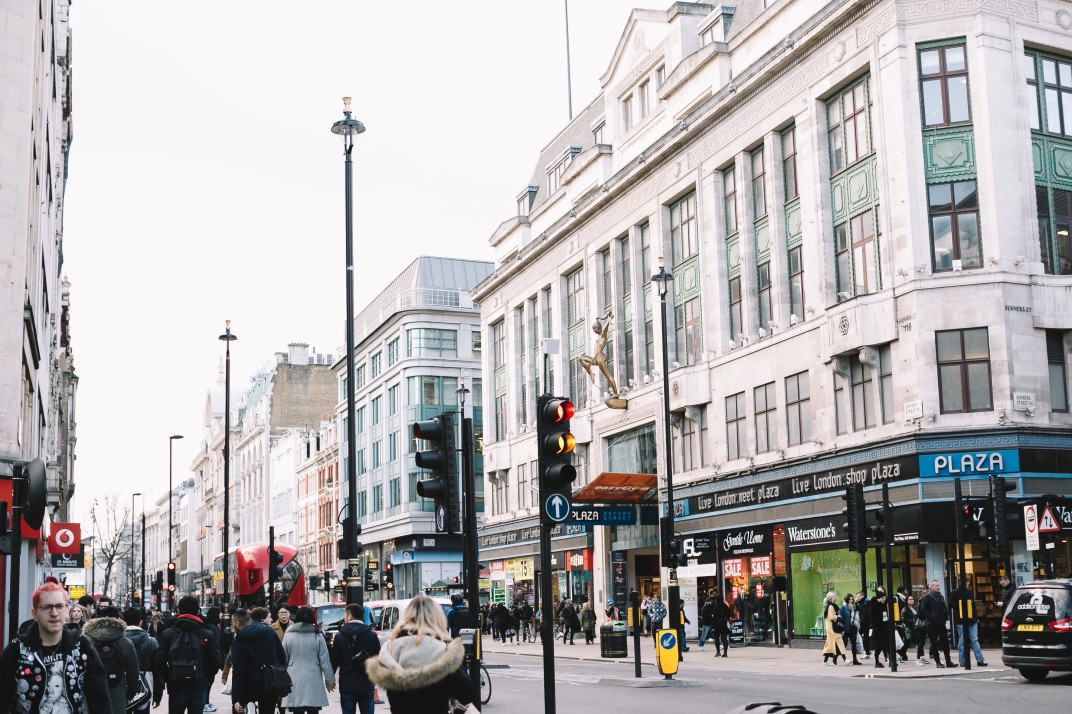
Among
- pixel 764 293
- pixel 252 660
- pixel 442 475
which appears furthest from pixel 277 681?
pixel 764 293

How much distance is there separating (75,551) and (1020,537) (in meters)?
23.5

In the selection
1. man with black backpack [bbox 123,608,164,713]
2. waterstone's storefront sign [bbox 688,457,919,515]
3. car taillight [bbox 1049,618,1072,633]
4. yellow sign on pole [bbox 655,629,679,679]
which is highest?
waterstone's storefront sign [bbox 688,457,919,515]

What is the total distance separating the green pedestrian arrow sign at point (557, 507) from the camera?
1275 cm

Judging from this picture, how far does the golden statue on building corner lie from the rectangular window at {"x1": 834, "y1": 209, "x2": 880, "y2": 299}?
1469 centimetres

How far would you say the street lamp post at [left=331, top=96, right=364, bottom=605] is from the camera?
78.7ft

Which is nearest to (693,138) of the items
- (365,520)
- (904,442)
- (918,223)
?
(918,223)

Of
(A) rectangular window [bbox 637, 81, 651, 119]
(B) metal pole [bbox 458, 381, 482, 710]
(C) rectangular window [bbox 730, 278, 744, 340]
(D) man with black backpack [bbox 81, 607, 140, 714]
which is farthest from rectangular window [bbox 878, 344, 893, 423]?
(D) man with black backpack [bbox 81, 607, 140, 714]

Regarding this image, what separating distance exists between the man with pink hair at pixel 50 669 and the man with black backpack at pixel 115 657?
0.98 meters

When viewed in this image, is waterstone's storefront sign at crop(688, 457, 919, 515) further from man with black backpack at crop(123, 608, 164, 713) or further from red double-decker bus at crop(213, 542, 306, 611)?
man with black backpack at crop(123, 608, 164, 713)

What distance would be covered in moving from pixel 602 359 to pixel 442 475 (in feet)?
124

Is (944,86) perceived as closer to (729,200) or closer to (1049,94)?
(1049,94)

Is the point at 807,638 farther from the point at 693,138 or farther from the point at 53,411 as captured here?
the point at 53,411

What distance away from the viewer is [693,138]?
44.6 meters

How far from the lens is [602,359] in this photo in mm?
50625
